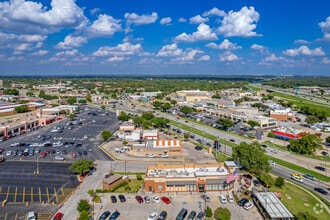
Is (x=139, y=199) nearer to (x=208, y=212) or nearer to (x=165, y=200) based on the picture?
(x=165, y=200)

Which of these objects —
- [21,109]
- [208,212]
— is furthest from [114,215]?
[21,109]

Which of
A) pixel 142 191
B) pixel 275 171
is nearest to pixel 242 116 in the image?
pixel 275 171

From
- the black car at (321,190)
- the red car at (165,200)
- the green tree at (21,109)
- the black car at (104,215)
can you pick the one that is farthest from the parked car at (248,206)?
the green tree at (21,109)

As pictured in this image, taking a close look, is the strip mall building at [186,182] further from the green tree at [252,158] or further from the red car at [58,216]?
the red car at [58,216]

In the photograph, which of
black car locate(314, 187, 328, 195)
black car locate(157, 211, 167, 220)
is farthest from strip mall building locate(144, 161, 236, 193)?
black car locate(314, 187, 328, 195)

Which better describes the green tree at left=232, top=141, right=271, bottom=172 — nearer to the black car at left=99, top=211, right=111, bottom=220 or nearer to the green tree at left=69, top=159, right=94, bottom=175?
the black car at left=99, top=211, right=111, bottom=220

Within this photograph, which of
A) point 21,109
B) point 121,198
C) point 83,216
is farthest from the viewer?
point 21,109
